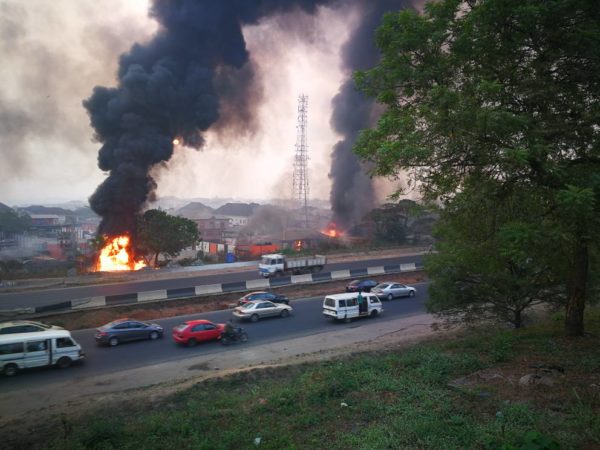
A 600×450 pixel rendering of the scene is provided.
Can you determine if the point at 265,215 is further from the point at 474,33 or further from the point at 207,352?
the point at 474,33

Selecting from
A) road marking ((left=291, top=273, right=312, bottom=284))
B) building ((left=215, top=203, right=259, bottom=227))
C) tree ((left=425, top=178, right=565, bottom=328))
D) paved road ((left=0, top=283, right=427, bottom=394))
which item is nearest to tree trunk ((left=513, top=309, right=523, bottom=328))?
tree ((left=425, top=178, right=565, bottom=328))

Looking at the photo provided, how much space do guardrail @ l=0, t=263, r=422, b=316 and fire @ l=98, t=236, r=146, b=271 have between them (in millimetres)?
17332

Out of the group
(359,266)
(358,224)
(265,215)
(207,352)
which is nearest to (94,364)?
Result: (207,352)

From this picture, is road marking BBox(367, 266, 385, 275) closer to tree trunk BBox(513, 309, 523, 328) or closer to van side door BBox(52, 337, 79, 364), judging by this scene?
tree trunk BBox(513, 309, 523, 328)

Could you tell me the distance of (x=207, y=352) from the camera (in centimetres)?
1762

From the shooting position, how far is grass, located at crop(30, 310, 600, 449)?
6.66m

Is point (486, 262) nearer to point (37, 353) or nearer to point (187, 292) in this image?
point (37, 353)

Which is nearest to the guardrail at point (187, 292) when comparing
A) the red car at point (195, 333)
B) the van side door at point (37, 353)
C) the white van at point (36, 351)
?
the white van at point (36, 351)

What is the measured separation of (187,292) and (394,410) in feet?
66.6

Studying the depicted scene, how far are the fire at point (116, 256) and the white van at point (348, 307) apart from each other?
2656 cm

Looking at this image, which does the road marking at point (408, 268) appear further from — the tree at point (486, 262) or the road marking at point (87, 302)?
the road marking at point (87, 302)

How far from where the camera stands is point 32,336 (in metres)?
15.1

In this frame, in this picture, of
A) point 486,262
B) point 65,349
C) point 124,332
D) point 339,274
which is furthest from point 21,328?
point 339,274

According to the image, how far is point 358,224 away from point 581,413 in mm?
59669
